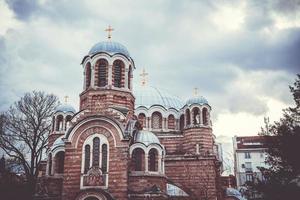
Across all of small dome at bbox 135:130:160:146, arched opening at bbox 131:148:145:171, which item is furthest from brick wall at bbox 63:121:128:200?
small dome at bbox 135:130:160:146

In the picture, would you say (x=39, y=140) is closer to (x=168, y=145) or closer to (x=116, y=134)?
(x=116, y=134)

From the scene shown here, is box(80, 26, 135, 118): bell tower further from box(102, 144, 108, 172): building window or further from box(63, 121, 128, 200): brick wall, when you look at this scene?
box(102, 144, 108, 172): building window

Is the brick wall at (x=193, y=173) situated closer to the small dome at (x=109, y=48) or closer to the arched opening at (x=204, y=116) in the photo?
the arched opening at (x=204, y=116)

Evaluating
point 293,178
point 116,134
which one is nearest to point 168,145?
point 116,134

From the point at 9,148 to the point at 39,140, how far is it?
2329 mm

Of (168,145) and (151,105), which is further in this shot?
(151,105)

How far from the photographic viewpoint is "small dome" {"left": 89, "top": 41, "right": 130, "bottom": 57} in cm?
2531

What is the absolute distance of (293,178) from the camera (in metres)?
16.6

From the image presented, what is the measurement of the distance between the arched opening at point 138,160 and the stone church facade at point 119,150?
→ 0.06 m

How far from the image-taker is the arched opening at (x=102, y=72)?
2486 cm

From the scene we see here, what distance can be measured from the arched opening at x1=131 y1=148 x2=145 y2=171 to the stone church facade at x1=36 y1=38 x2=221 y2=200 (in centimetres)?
6

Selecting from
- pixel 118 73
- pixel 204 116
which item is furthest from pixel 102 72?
pixel 204 116

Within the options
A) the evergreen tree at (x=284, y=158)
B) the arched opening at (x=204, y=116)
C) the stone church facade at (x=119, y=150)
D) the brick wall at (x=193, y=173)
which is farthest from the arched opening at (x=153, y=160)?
the evergreen tree at (x=284, y=158)

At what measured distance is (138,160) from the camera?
76.5 feet
